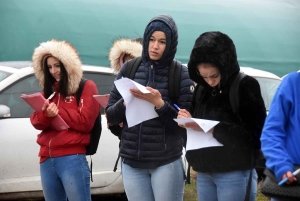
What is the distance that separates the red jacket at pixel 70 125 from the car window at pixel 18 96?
1910mm

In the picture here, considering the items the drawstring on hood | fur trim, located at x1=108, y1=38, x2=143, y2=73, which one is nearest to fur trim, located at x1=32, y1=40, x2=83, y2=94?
fur trim, located at x1=108, y1=38, x2=143, y2=73

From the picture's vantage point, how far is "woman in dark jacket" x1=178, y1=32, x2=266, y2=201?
354 cm

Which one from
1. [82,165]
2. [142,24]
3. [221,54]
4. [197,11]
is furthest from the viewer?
[197,11]

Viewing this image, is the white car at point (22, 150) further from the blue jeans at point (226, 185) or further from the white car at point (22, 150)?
the blue jeans at point (226, 185)

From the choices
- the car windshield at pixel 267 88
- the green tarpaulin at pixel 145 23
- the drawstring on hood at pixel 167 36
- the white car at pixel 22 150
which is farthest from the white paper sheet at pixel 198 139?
the green tarpaulin at pixel 145 23

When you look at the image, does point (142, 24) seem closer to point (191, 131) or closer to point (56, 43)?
point (56, 43)

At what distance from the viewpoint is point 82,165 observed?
4.57 meters

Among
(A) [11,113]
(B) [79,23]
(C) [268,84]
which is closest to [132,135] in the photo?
(A) [11,113]

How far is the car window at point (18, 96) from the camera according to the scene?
6422 mm

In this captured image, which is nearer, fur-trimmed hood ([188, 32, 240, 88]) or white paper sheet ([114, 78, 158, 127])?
fur-trimmed hood ([188, 32, 240, 88])

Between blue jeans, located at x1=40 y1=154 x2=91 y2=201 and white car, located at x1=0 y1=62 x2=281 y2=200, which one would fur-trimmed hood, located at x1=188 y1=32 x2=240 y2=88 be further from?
white car, located at x1=0 y1=62 x2=281 y2=200

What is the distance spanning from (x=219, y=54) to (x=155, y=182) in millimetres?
1002

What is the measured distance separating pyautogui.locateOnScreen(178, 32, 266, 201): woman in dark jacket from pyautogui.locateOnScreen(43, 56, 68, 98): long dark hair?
1.19m

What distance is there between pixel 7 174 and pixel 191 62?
10.9 ft
